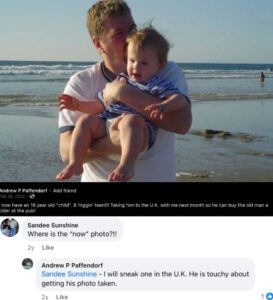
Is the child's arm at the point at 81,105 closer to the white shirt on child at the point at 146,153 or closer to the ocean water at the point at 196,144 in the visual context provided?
the white shirt on child at the point at 146,153

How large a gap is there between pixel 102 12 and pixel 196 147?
2.34 metres

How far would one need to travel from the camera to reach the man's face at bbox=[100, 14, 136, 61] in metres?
1.01

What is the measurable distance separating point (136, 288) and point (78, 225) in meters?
0.15

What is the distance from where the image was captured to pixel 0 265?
36.0 inches

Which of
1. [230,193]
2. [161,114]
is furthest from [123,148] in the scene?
[230,193]

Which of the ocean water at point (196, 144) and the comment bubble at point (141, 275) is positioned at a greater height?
the ocean water at point (196, 144)

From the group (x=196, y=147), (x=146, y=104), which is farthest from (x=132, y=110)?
(x=196, y=147)

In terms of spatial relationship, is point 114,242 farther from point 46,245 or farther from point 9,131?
point 9,131

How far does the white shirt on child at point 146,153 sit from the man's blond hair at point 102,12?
86 millimetres

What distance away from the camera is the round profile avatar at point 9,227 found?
0.92 m

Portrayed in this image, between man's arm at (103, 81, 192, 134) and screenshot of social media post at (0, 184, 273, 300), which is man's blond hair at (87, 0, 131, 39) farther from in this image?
screenshot of social media post at (0, 184, 273, 300)

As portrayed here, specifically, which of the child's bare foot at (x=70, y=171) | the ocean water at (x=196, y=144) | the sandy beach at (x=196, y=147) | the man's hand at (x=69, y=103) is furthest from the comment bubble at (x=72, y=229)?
the ocean water at (x=196, y=144)

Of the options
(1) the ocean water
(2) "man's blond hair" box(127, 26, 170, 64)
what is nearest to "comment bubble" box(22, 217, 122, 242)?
(2) "man's blond hair" box(127, 26, 170, 64)

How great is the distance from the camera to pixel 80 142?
1000mm
